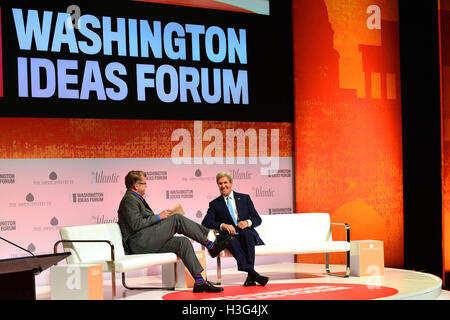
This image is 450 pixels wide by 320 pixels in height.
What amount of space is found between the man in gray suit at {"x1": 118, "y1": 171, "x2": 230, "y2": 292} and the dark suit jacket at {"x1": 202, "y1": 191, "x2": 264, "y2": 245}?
39 centimetres

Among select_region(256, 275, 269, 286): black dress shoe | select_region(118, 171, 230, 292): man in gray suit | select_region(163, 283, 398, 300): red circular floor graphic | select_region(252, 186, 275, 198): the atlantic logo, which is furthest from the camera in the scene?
select_region(252, 186, 275, 198): the atlantic logo

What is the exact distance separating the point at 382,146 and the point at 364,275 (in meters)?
2.11

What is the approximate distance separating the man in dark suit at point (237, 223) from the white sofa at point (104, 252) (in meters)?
0.63

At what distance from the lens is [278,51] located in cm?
880

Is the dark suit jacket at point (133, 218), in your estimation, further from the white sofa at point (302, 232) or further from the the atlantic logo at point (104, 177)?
the white sofa at point (302, 232)

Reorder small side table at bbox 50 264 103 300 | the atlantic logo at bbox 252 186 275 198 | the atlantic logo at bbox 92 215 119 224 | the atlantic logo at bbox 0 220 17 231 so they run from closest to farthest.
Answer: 1. small side table at bbox 50 264 103 300
2. the atlantic logo at bbox 0 220 17 231
3. the atlantic logo at bbox 92 215 119 224
4. the atlantic logo at bbox 252 186 275 198

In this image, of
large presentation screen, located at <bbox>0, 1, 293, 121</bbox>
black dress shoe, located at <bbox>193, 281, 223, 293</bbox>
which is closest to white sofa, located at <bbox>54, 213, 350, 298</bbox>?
black dress shoe, located at <bbox>193, 281, 223, 293</bbox>

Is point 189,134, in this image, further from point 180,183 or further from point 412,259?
point 412,259

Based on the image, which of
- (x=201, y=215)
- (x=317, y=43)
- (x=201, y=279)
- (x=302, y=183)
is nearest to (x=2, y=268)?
(x=201, y=279)

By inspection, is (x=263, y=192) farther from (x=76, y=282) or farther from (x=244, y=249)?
(x=76, y=282)

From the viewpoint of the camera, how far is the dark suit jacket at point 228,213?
7.23m

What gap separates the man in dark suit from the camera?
6.89 meters

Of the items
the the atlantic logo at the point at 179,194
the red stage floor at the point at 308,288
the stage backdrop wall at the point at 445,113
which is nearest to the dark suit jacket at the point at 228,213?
the red stage floor at the point at 308,288

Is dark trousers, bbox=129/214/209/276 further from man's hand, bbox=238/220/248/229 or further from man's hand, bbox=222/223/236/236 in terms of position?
man's hand, bbox=238/220/248/229
